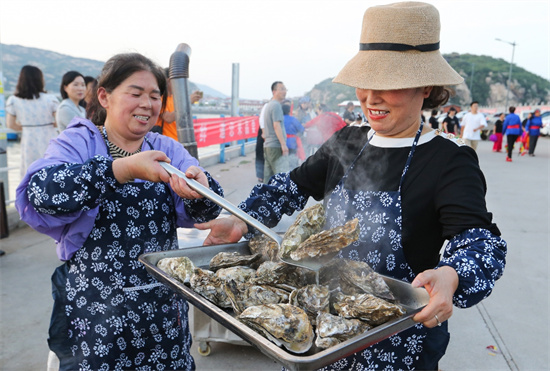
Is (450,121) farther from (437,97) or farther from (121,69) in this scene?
(121,69)

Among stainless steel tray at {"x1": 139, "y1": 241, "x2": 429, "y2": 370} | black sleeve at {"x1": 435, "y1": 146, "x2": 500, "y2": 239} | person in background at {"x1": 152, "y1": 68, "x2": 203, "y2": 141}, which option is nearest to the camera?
stainless steel tray at {"x1": 139, "y1": 241, "x2": 429, "y2": 370}

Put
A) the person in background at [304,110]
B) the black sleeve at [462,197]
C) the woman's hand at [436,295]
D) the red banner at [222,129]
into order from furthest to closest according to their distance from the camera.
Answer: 1. the person in background at [304,110]
2. the red banner at [222,129]
3. the black sleeve at [462,197]
4. the woman's hand at [436,295]

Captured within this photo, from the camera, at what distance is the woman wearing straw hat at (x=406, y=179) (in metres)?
1.36

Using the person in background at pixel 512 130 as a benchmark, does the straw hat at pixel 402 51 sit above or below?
above

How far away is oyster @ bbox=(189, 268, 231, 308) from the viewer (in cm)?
141

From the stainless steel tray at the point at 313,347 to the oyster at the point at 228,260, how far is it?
0.11m

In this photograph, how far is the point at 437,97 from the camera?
1657mm

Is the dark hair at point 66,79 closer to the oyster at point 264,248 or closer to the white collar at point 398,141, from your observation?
the oyster at point 264,248

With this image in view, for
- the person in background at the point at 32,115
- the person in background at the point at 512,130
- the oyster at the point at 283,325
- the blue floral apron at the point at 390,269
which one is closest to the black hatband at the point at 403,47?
the blue floral apron at the point at 390,269

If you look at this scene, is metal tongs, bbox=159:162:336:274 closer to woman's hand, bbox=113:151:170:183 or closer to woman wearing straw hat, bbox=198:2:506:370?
woman's hand, bbox=113:151:170:183

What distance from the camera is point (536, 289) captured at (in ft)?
15.3

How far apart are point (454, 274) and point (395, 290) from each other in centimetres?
25

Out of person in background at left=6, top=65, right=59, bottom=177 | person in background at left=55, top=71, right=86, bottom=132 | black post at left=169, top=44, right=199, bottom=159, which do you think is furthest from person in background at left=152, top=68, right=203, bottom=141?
person in background at left=6, top=65, right=59, bottom=177

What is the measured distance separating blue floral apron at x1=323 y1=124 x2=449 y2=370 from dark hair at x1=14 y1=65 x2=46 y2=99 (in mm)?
5659
